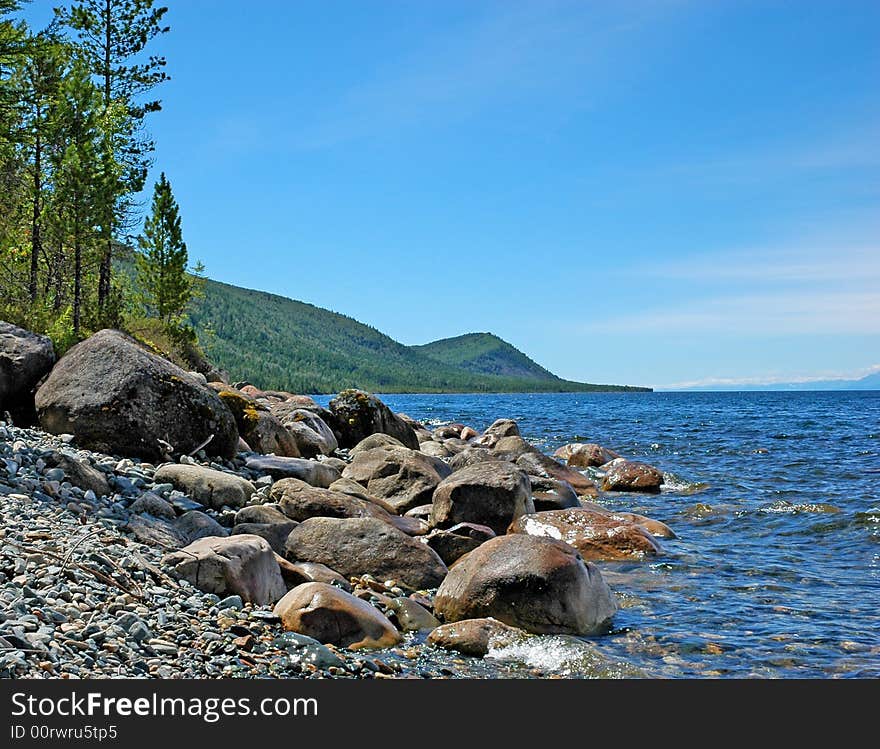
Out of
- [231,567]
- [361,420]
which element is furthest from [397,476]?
[361,420]

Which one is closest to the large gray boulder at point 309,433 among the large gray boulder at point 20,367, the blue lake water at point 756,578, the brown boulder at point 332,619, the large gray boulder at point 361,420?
the large gray boulder at point 361,420

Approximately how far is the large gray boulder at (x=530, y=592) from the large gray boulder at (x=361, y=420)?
1397 cm

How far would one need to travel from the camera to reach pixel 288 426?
19125 millimetres

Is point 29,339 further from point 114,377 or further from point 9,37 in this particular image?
point 9,37

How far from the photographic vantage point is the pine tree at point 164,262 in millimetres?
45594

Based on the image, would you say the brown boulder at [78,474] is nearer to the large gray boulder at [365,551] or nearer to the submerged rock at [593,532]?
the large gray boulder at [365,551]

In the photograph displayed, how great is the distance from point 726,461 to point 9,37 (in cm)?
2735

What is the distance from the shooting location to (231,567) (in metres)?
7.90

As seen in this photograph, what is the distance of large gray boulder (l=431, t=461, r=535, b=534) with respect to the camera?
520 inches

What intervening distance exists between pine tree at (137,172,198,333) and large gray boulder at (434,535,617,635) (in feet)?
132

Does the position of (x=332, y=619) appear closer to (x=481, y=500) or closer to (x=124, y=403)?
(x=481, y=500)

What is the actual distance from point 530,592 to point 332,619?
7.98 ft
